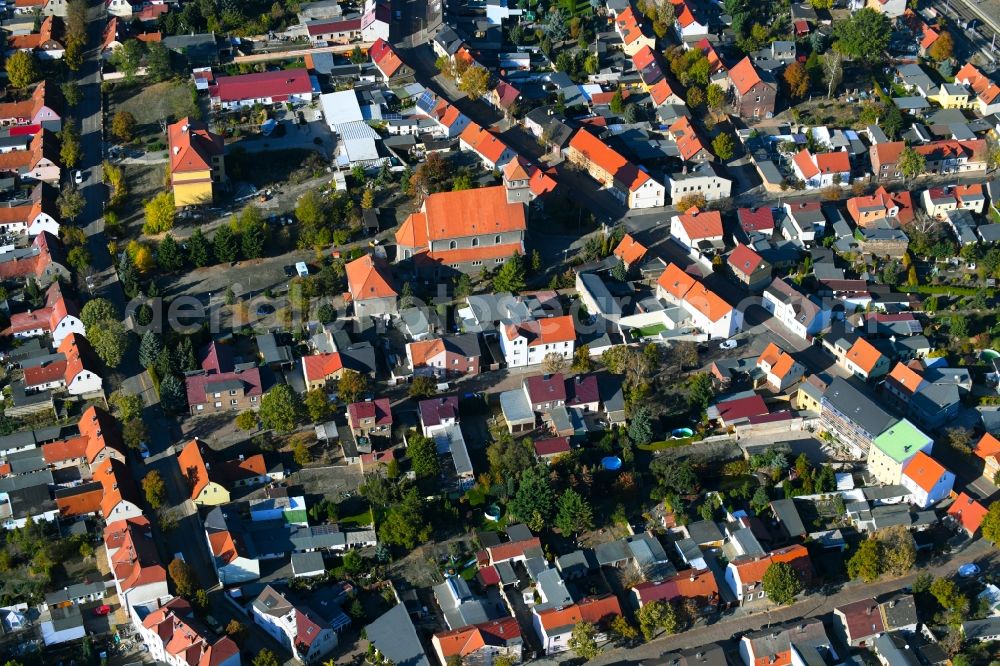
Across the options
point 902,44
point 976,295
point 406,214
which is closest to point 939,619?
point 976,295

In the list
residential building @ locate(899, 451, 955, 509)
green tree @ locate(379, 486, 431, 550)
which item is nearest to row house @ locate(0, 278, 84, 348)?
green tree @ locate(379, 486, 431, 550)

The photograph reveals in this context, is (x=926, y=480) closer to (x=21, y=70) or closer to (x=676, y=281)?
(x=676, y=281)

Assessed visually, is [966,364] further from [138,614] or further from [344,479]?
[138,614]

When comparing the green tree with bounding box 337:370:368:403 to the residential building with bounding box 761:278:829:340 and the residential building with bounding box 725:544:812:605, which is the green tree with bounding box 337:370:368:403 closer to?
the residential building with bounding box 725:544:812:605

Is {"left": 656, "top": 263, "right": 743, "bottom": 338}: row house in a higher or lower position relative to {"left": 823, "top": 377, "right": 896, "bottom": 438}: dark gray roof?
higher

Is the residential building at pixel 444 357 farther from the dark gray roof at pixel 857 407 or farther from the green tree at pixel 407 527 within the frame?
the dark gray roof at pixel 857 407

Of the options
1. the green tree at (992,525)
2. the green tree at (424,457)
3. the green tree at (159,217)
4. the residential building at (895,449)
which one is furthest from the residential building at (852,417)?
the green tree at (159,217)
